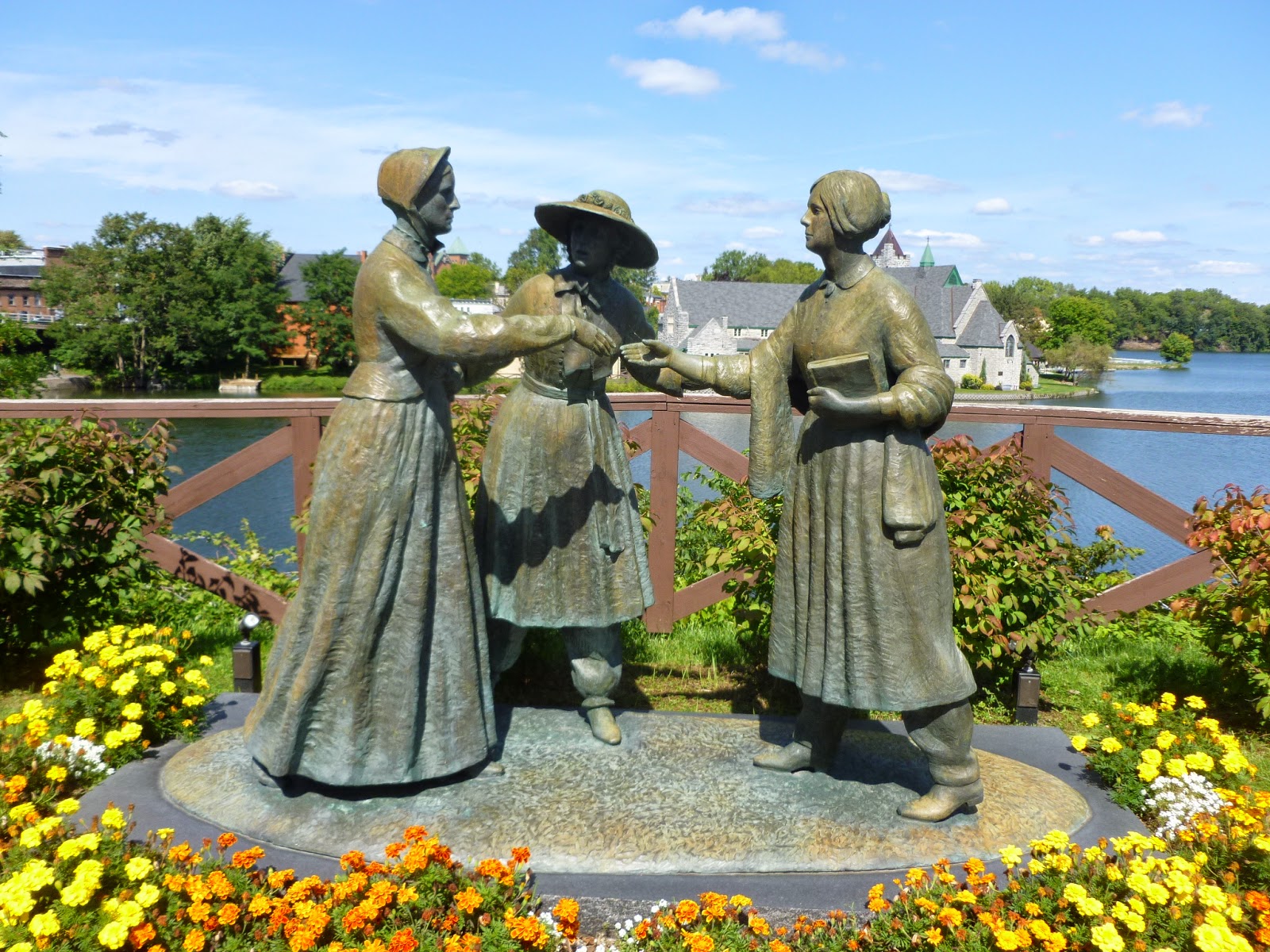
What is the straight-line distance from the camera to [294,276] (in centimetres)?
6638

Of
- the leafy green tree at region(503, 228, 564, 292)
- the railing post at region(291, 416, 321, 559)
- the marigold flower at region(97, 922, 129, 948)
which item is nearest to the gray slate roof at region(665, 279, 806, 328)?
the leafy green tree at region(503, 228, 564, 292)

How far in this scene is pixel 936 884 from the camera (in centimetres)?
273

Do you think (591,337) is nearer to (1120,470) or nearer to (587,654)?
(587,654)

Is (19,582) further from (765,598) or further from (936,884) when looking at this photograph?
(936,884)

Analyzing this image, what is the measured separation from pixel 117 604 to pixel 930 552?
16.0 feet

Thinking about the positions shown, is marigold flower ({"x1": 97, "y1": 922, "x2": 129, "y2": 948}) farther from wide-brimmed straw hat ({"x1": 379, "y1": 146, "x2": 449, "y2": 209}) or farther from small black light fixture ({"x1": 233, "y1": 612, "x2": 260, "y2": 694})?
wide-brimmed straw hat ({"x1": 379, "y1": 146, "x2": 449, "y2": 209})

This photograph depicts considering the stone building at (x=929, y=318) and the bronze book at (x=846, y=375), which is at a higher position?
the stone building at (x=929, y=318)

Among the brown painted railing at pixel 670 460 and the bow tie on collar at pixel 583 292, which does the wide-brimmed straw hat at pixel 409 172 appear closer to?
the bow tie on collar at pixel 583 292

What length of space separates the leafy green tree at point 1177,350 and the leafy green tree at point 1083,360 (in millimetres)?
11816

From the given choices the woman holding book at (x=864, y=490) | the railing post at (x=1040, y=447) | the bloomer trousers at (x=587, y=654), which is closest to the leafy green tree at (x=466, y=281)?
the railing post at (x=1040, y=447)

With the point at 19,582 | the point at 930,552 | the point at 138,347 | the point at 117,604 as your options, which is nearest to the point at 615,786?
the point at 930,552

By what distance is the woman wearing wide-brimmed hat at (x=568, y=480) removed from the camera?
351 cm

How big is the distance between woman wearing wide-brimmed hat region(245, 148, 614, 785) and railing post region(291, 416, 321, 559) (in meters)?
2.53

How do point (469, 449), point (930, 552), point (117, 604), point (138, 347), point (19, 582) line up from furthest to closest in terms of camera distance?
point (138, 347) → point (117, 604) → point (469, 449) → point (19, 582) → point (930, 552)
